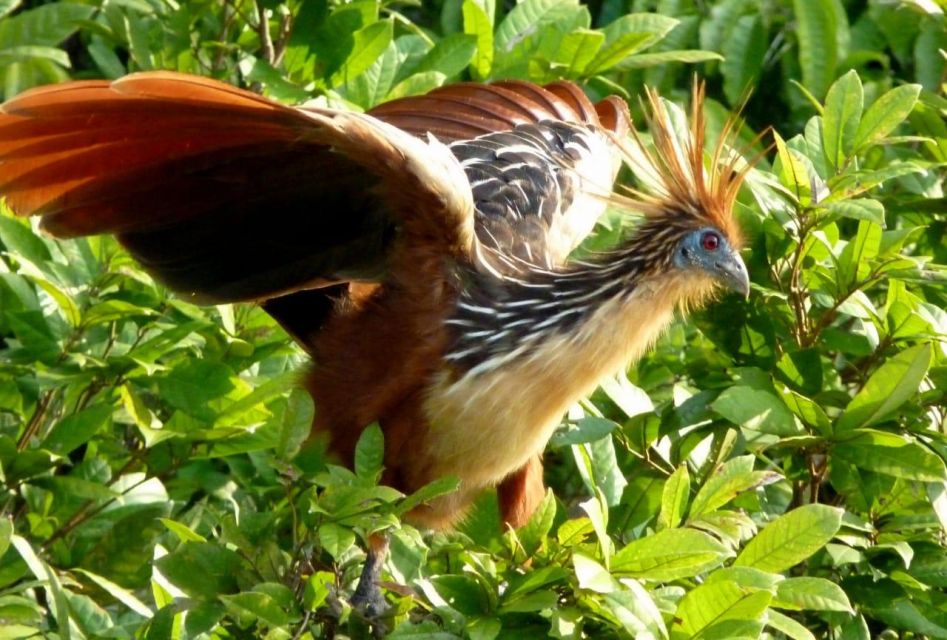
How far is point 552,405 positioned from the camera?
12.8 ft

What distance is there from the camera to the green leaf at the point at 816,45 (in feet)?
16.6

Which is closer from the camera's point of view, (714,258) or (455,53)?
(714,258)

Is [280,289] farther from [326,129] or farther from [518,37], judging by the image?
[518,37]

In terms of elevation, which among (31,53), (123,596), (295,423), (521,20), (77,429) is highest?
(31,53)

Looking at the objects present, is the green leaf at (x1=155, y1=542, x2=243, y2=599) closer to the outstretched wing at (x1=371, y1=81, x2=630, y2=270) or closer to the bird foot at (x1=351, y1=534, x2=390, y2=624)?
the bird foot at (x1=351, y1=534, x2=390, y2=624)

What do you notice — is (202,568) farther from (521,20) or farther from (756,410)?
(521,20)

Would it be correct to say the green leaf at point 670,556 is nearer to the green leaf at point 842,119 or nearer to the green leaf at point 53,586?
the green leaf at point 53,586

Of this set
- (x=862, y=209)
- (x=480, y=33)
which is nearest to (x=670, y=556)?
(x=862, y=209)

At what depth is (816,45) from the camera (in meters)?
5.09

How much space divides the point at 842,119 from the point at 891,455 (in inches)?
35.7

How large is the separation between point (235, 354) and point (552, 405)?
2.86 ft

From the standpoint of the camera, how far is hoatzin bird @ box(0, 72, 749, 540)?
366cm

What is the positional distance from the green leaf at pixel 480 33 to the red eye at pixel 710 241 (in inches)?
46.5

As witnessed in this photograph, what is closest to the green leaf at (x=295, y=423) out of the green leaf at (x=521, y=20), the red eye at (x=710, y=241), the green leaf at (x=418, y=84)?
the red eye at (x=710, y=241)
